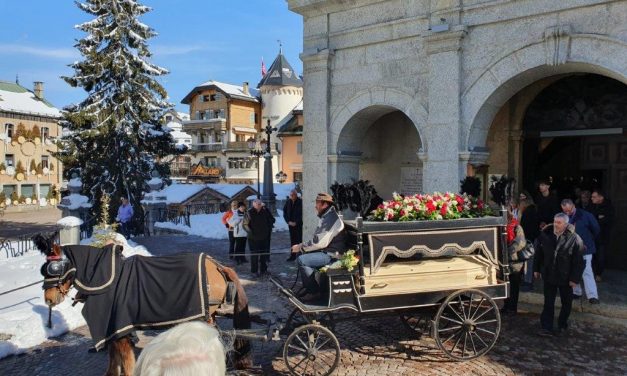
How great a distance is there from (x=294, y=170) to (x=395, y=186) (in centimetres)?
3456

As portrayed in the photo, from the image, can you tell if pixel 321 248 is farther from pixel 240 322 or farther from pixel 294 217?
pixel 294 217

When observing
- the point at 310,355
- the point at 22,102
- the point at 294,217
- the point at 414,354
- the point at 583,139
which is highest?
the point at 22,102

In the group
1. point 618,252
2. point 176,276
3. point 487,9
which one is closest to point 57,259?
point 176,276

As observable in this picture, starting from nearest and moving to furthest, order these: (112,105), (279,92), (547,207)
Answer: (547,207)
(112,105)
(279,92)

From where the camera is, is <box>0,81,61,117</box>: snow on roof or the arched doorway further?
<box>0,81,61,117</box>: snow on roof

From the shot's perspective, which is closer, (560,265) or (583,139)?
(560,265)

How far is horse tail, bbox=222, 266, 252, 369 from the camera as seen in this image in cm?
540

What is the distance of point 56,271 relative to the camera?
16.1 ft

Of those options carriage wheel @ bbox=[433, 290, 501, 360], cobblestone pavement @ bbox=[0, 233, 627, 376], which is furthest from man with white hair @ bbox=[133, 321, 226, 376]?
carriage wheel @ bbox=[433, 290, 501, 360]

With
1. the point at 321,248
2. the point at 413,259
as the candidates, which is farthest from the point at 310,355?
the point at 413,259

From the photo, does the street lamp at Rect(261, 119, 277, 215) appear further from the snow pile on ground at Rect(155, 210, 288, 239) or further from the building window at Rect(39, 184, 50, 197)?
the building window at Rect(39, 184, 50, 197)

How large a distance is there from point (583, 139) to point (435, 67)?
372 centimetres

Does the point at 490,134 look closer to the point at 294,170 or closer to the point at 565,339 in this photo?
the point at 565,339

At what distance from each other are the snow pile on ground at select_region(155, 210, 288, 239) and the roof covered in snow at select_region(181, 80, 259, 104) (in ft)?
118
